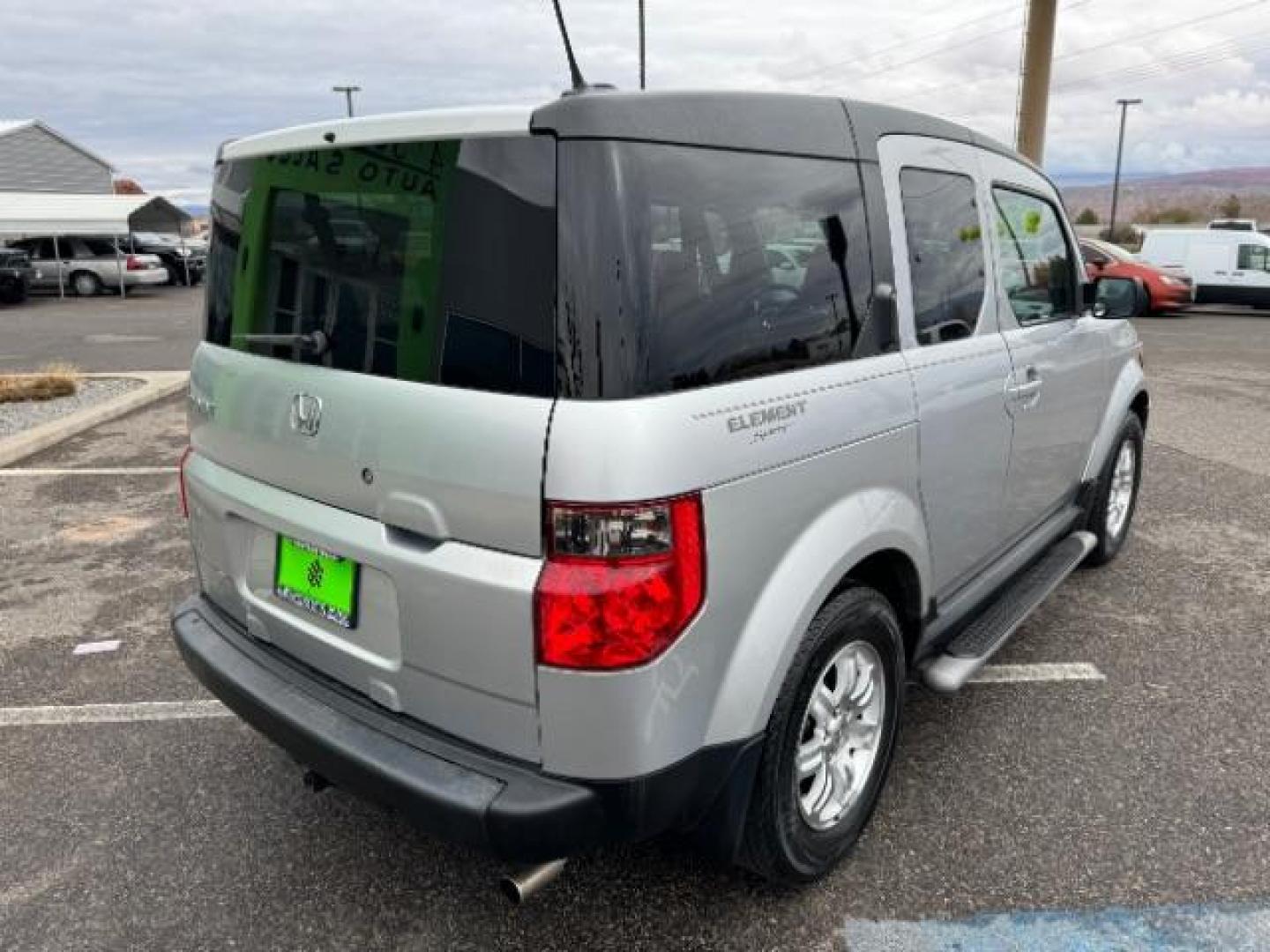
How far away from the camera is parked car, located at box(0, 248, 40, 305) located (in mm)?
23250

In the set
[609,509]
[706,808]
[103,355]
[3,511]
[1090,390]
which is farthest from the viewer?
[103,355]

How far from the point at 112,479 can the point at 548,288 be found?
588 centimetres

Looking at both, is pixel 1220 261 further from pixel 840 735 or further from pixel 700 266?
pixel 700 266

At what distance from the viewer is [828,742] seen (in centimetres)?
248

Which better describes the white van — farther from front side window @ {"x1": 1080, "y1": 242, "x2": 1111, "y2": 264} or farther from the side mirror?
the side mirror

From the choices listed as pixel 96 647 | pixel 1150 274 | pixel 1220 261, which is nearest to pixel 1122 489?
pixel 96 647

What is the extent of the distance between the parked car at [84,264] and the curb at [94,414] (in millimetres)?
17330

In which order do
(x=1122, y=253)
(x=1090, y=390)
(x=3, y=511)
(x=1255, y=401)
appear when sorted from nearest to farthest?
(x=1090, y=390) < (x=3, y=511) < (x=1255, y=401) < (x=1122, y=253)

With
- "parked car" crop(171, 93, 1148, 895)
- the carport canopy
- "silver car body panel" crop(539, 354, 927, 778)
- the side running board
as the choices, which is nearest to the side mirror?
the side running board

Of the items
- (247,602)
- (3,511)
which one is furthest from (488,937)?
(3,511)

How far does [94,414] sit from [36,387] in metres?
1.58

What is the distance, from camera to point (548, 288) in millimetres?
1870

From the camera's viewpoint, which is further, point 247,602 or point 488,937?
point 247,602

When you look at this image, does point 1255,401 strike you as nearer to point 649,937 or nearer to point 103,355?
point 649,937
